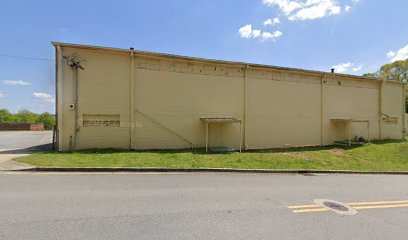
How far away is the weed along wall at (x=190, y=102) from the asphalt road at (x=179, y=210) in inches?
204

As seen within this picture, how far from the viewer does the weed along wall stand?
10.9m

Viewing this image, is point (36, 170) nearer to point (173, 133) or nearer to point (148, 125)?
point (148, 125)

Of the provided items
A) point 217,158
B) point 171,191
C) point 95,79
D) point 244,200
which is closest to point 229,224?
point 244,200

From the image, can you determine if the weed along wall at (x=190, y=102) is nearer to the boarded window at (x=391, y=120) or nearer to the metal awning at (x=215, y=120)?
the metal awning at (x=215, y=120)

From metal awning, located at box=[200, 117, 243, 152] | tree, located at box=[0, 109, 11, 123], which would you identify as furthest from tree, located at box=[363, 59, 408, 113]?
tree, located at box=[0, 109, 11, 123]

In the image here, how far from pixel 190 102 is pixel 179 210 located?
8.96 m

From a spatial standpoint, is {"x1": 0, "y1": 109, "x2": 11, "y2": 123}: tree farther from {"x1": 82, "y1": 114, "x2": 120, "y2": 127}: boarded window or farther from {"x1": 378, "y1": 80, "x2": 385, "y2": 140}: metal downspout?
{"x1": 378, "y1": 80, "x2": 385, "y2": 140}: metal downspout

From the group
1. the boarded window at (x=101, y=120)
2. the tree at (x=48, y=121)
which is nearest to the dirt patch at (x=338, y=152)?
the boarded window at (x=101, y=120)

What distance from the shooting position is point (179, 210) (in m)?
4.04

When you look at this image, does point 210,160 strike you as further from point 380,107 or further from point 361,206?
point 380,107

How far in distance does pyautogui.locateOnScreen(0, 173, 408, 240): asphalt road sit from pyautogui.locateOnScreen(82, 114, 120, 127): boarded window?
4.99 metres

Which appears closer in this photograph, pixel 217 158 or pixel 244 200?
pixel 244 200

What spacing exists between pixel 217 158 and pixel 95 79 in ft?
25.6

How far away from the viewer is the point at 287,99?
48.0 feet
